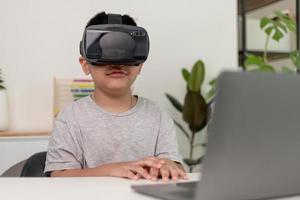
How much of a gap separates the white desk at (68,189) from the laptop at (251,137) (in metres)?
0.13

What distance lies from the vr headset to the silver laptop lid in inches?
23.6

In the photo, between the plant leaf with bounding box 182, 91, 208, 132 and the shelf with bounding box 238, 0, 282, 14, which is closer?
the plant leaf with bounding box 182, 91, 208, 132

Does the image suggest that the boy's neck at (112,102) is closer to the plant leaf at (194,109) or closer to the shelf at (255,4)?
the plant leaf at (194,109)

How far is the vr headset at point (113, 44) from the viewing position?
1.12 m

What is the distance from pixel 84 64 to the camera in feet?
4.56

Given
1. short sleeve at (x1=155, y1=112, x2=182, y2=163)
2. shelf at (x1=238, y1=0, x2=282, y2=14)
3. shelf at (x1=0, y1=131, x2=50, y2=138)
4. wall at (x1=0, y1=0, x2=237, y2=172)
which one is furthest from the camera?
shelf at (x1=238, y1=0, x2=282, y2=14)

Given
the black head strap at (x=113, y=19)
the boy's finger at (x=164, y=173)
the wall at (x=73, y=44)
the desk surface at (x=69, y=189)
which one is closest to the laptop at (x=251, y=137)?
the desk surface at (x=69, y=189)

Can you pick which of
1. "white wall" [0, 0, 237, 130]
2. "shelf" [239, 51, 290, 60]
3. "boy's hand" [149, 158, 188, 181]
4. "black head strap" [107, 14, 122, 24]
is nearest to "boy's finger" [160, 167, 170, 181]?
"boy's hand" [149, 158, 188, 181]

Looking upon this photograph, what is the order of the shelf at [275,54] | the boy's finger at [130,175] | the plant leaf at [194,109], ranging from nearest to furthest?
1. the boy's finger at [130,175]
2. the plant leaf at [194,109]
3. the shelf at [275,54]

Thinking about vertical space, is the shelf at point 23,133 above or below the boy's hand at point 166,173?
below

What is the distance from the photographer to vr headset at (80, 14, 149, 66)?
112cm

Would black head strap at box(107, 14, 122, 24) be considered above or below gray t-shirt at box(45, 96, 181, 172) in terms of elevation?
above

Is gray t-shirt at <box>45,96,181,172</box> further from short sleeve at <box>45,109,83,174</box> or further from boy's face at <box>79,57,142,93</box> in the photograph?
boy's face at <box>79,57,142,93</box>

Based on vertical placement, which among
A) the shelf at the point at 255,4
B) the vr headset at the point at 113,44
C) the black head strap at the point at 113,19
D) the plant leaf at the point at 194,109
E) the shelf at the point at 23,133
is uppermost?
the shelf at the point at 255,4
